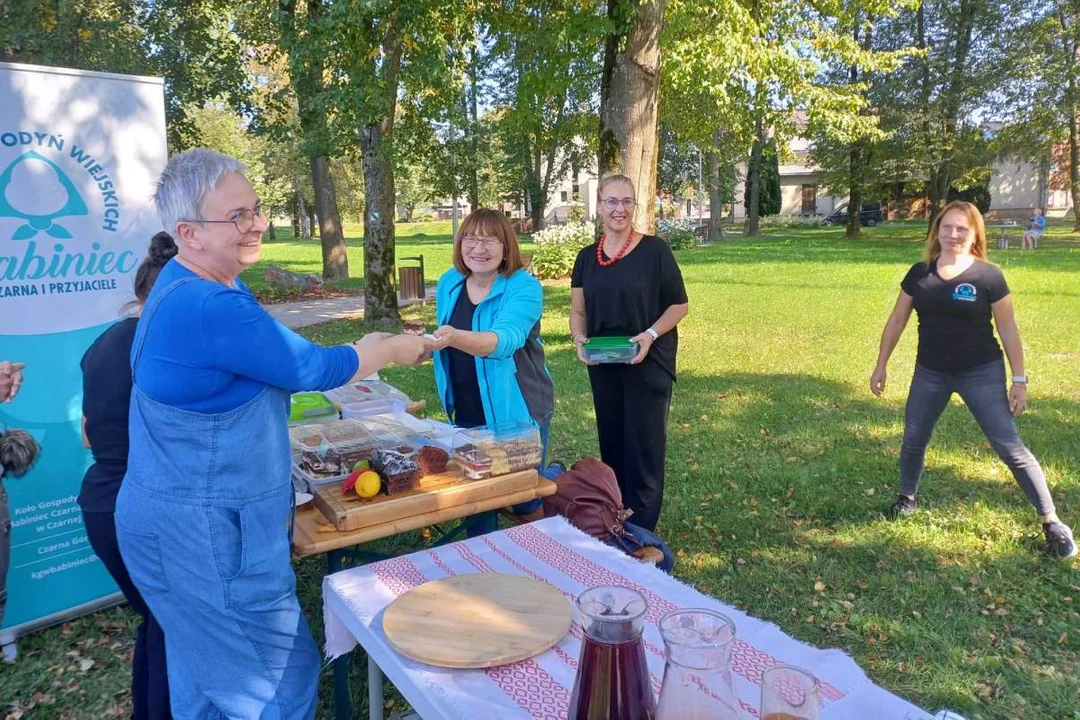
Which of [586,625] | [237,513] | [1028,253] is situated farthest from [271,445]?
[1028,253]

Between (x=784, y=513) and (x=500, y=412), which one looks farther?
(x=784, y=513)

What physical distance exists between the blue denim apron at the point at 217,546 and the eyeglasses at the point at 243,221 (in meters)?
0.18

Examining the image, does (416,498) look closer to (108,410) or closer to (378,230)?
(108,410)

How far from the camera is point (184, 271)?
1.89 m

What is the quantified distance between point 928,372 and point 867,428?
7.63 ft

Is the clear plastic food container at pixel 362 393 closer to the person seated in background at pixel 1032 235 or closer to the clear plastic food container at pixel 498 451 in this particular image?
the clear plastic food container at pixel 498 451

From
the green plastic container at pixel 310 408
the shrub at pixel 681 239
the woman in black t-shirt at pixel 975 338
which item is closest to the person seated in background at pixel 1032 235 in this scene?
the shrub at pixel 681 239

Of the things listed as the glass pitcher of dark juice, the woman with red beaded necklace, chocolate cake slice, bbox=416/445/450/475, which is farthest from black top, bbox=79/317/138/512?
the woman with red beaded necklace

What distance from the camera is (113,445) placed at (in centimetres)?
244

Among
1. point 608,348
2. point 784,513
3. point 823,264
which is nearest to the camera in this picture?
point 608,348

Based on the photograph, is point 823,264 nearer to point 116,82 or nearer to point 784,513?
point 784,513

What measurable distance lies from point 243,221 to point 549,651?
134 cm

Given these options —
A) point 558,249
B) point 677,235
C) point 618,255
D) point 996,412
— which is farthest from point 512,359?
point 677,235

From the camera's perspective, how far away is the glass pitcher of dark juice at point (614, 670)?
116 cm
